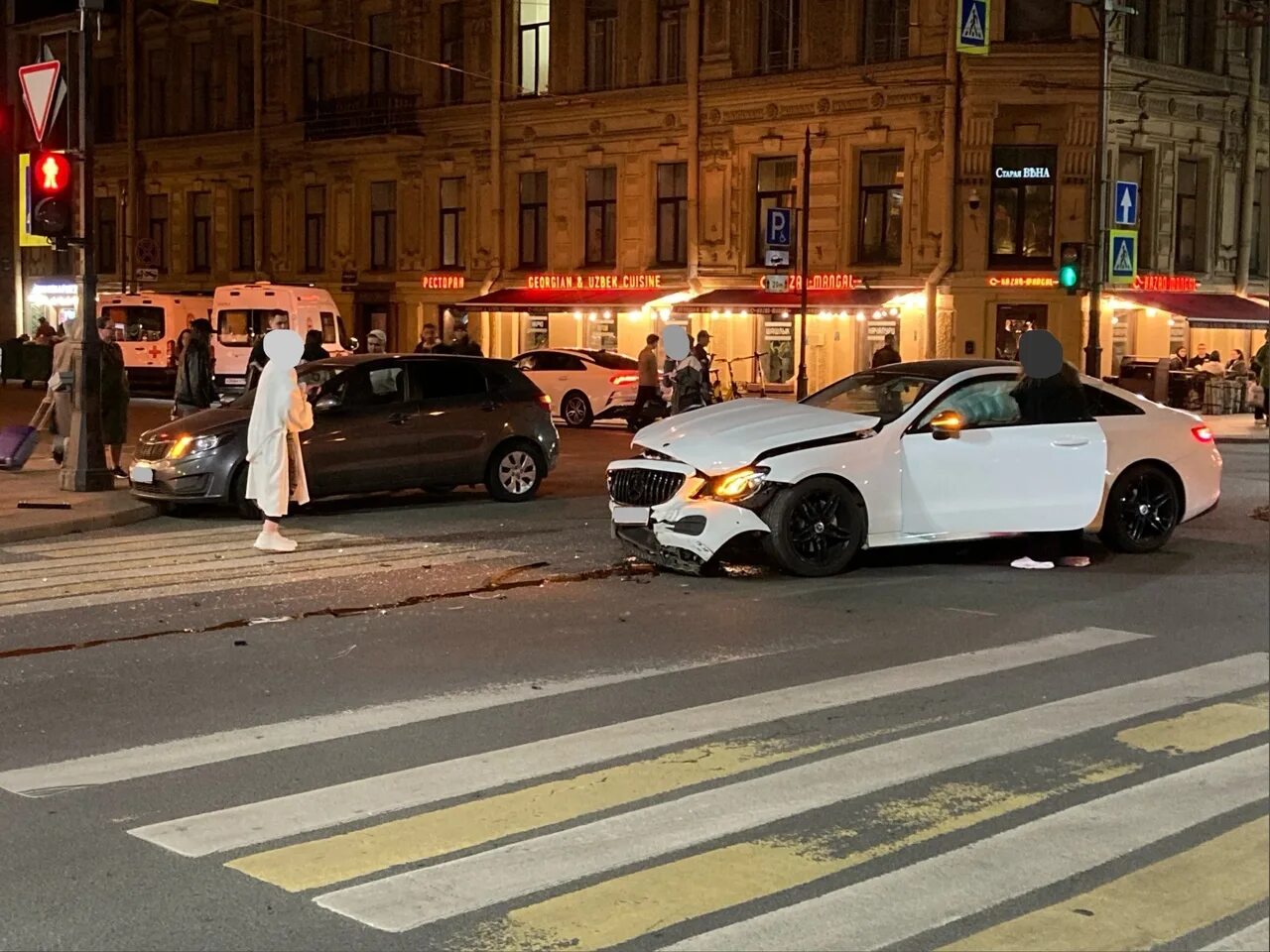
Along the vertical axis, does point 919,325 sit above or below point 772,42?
below

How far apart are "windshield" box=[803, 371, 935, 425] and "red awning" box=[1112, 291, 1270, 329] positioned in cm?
2237

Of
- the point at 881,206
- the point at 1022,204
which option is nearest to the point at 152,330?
the point at 881,206

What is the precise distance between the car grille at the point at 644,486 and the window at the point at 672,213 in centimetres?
2519

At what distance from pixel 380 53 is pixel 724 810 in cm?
3903

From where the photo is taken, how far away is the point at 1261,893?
139 inches

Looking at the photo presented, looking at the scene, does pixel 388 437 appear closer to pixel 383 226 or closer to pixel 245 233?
pixel 383 226

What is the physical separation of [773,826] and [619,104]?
1308 inches

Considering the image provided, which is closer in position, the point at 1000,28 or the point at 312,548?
the point at 312,548

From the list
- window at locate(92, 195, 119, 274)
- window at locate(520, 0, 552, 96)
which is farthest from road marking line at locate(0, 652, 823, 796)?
window at locate(92, 195, 119, 274)

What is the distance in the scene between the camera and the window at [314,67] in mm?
43500

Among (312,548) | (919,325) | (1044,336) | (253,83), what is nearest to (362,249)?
(253,83)

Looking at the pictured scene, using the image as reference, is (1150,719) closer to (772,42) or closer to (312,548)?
(312,548)

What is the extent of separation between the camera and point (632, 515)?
11906mm

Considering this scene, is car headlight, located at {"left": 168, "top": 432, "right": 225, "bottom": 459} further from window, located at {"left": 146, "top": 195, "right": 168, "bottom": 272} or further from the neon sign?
window, located at {"left": 146, "top": 195, "right": 168, "bottom": 272}
